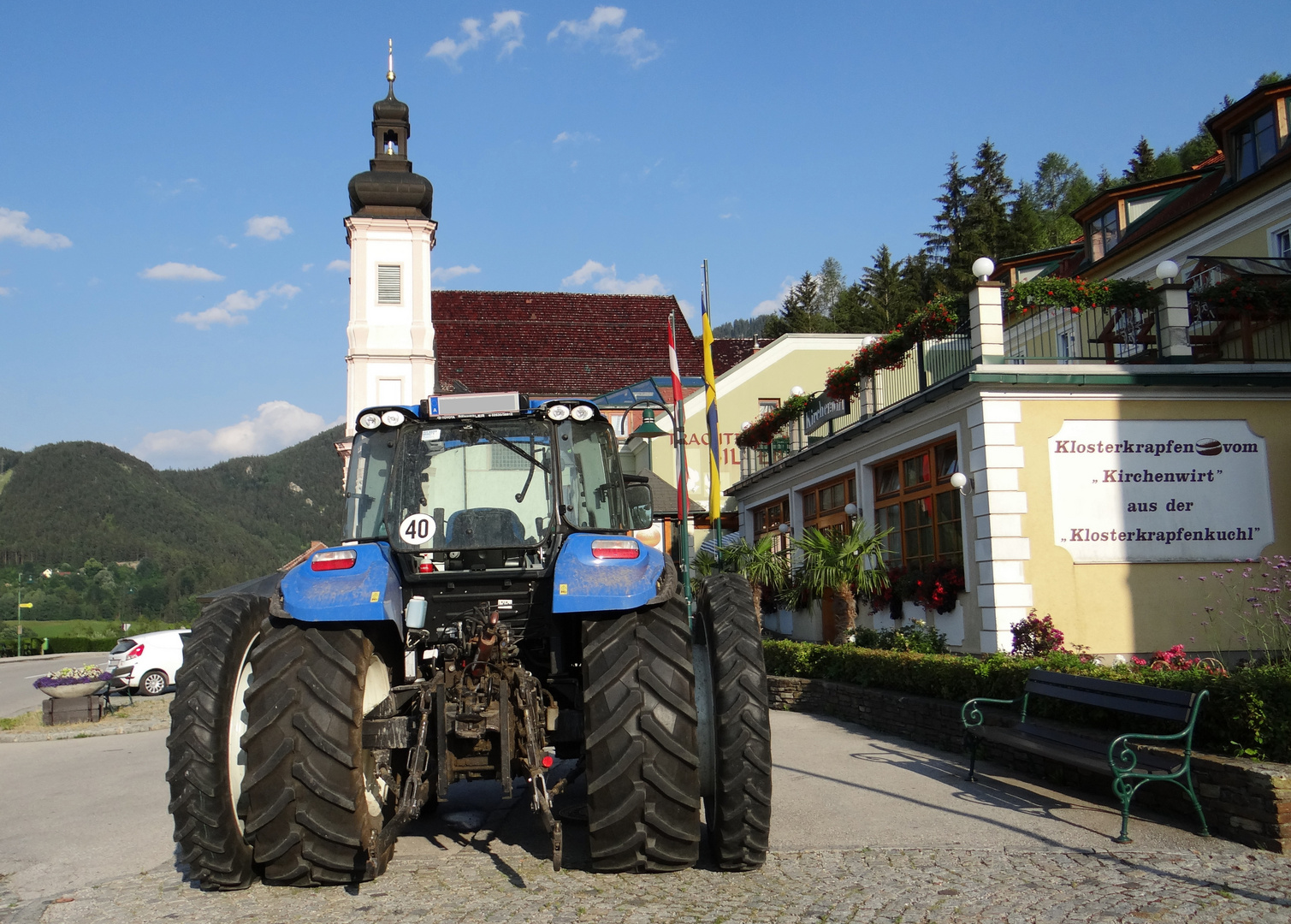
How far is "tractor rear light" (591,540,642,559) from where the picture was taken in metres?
5.27

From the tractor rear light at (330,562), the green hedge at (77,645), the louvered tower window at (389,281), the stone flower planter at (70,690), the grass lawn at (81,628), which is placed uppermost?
the louvered tower window at (389,281)

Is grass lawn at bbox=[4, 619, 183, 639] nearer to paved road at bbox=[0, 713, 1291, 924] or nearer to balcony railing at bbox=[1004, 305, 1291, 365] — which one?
balcony railing at bbox=[1004, 305, 1291, 365]

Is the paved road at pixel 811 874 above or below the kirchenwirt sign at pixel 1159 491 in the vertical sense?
below

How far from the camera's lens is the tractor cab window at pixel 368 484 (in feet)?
19.3

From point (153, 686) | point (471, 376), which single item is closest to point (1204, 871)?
point (153, 686)

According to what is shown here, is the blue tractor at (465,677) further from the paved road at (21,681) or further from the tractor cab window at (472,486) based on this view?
the paved road at (21,681)

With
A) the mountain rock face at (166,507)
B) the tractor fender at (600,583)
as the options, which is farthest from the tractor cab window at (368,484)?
the mountain rock face at (166,507)

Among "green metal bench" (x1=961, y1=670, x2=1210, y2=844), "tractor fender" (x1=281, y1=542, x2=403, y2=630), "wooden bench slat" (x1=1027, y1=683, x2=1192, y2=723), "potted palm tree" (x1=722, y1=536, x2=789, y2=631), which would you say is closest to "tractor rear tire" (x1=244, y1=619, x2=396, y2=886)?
"tractor fender" (x1=281, y1=542, x2=403, y2=630)

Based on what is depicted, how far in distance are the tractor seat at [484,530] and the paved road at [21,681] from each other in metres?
17.7

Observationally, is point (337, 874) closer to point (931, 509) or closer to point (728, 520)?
point (931, 509)

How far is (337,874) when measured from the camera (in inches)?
193

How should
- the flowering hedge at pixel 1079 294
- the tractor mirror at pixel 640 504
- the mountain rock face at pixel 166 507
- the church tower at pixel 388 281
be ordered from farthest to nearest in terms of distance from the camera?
1. the mountain rock face at pixel 166 507
2. the church tower at pixel 388 281
3. the flowering hedge at pixel 1079 294
4. the tractor mirror at pixel 640 504

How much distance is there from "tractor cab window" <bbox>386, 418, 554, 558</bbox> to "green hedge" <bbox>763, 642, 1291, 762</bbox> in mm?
4289

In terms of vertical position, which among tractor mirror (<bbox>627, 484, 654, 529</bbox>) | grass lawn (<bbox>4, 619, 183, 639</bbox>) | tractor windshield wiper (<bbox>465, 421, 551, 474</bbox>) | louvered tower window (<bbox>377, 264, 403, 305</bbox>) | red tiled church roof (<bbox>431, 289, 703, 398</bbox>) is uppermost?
louvered tower window (<bbox>377, 264, 403, 305</bbox>)
